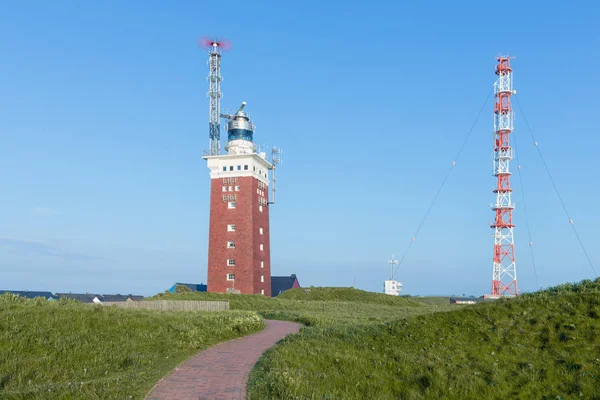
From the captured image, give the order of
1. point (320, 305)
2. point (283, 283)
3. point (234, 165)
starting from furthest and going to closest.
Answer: point (283, 283)
point (234, 165)
point (320, 305)

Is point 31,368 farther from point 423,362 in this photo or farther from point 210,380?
point 423,362

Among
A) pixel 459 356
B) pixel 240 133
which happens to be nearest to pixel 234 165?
pixel 240 133

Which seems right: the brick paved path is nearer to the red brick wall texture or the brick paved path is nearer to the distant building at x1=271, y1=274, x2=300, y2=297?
the red brick wall texture

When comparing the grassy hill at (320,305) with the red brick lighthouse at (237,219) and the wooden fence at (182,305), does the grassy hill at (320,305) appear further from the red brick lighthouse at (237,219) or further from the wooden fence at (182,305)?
the red brick lighthouse at (237,219)

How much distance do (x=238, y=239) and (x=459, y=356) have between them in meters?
42.8

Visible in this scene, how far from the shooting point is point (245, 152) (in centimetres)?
5822

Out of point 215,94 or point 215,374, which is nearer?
point 215,374

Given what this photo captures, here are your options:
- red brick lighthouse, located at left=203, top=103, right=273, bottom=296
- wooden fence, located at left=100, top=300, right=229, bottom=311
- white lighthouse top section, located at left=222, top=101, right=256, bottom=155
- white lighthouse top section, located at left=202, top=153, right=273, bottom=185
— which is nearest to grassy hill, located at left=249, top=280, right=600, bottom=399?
wooden fence, located at left=100, top=300, right=229, bottom=311

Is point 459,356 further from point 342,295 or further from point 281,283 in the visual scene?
point 281,283

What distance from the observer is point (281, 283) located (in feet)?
259

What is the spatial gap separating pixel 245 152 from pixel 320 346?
43.2 metres

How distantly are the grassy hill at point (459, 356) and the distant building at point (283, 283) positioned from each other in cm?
5729

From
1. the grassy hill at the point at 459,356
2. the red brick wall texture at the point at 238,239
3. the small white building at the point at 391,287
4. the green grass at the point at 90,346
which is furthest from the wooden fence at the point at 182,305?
the small white building at the point at 391,287

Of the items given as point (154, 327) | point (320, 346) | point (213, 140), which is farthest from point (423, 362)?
point (213, 140)
